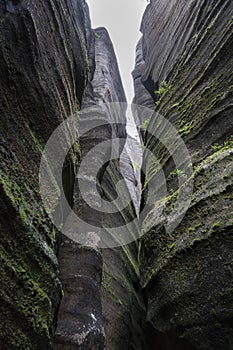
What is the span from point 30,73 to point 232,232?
2.57 m

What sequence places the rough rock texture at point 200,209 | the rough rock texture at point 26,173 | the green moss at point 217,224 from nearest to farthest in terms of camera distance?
the rough rock texture at point 26,173 < the rough rock texture at point 200,209 < the green moss at point 217,224

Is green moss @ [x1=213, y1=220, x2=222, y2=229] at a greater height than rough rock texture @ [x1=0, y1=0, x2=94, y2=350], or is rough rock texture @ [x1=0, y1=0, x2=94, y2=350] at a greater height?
rough rock texture @ [x1=0, y1=0, x2=94, y2=350]

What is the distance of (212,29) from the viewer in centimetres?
579

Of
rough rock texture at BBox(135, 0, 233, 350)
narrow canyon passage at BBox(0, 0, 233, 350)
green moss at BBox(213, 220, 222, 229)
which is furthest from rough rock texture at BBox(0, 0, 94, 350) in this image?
green moss at BBox(213, 220, 222, 229)

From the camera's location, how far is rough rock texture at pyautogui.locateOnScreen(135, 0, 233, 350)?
3.54 metres

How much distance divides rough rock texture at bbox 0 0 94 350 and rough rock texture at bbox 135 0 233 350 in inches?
57.7

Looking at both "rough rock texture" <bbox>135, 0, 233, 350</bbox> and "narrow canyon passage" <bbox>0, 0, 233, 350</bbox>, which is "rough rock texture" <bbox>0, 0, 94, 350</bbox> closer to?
"narrow canyon passage" <bbox>0, 0, 233, 350</bbox>

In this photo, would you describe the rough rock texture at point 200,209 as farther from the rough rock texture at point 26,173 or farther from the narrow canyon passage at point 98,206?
the rough rock texture at point 26,173

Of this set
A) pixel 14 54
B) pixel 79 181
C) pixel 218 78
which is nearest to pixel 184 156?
pixel 218 78

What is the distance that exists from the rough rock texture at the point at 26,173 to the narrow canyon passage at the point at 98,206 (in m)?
0.01

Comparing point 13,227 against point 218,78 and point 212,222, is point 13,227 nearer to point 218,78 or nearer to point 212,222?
point 212,222

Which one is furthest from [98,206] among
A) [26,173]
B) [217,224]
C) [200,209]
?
[26,173]

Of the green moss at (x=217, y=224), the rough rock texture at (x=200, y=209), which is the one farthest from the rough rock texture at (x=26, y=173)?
the green moss at (x=217, y=224)

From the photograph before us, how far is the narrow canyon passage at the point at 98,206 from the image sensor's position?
9.05ft
